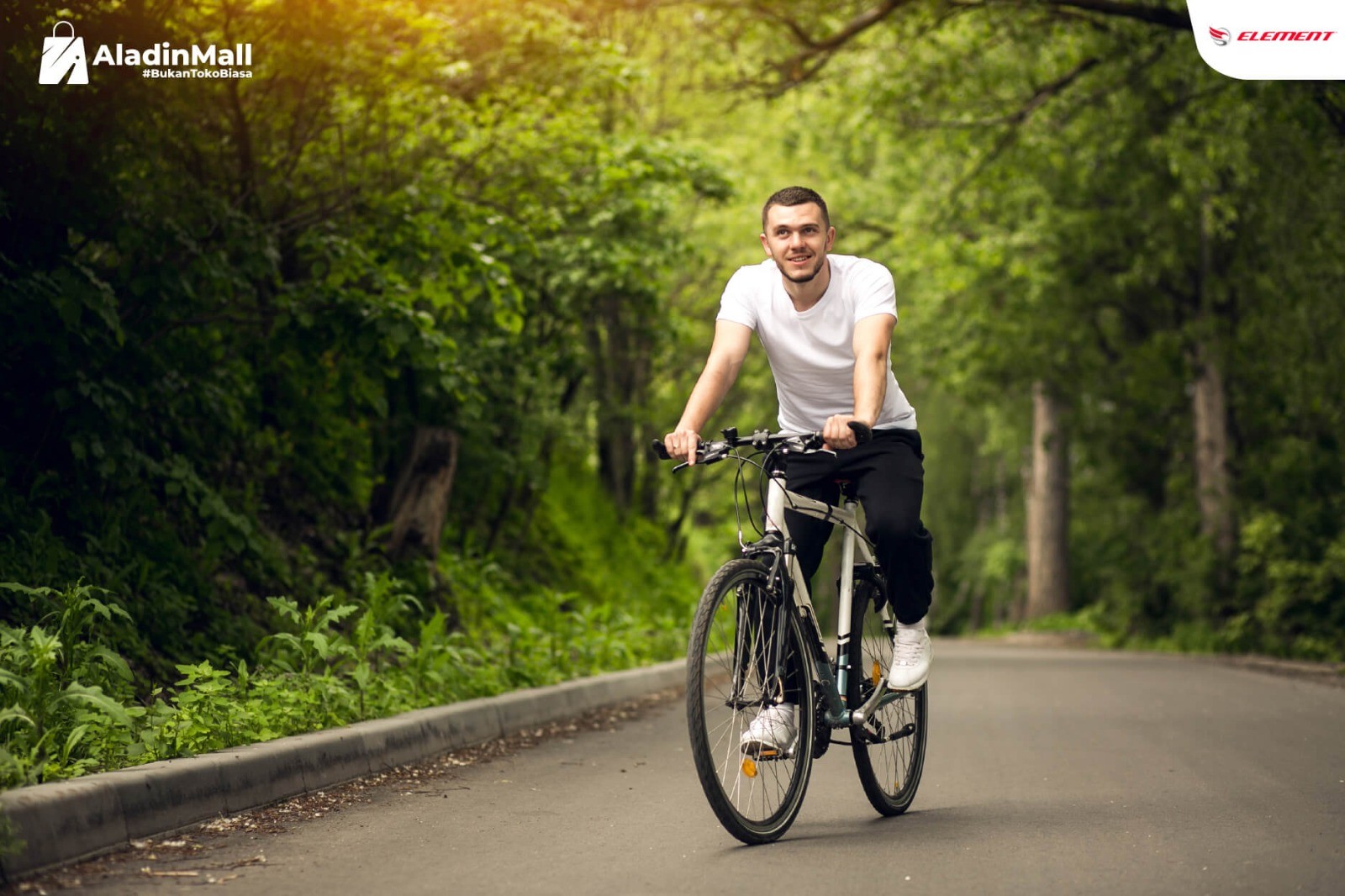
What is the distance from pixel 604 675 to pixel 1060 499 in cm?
2428

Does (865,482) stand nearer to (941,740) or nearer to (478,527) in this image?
(941,740)

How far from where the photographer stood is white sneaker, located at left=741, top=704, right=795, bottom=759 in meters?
5.50

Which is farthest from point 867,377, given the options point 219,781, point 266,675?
point 266,675

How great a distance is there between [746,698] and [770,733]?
0.50 ft

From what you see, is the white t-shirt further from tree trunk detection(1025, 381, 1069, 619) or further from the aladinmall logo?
tree trunk detection(1025, 381, 1069, 619)

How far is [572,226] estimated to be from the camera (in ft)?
49.8

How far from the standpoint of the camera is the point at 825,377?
238 inches

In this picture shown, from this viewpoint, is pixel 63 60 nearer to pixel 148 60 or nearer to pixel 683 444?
pixel 148 60

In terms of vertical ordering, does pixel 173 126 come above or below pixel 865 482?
above

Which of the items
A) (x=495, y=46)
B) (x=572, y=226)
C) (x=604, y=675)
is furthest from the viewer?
(x=572, y=226)

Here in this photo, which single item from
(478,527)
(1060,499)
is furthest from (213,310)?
(1060,499)

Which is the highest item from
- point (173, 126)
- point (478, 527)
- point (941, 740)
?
point (173, 126)

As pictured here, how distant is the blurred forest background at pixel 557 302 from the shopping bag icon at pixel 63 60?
84 mm

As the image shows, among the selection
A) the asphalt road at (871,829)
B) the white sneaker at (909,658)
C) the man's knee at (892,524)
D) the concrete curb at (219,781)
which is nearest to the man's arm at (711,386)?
the man's knee at (892,524)
